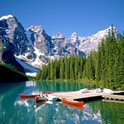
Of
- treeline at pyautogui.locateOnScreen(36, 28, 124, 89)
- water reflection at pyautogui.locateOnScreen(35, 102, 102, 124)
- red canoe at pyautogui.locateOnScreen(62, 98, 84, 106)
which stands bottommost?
water reflection at pyautogui.locateOnScreen(35, 102, 102, 124)

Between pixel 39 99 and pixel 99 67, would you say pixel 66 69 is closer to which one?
pixel 99 67

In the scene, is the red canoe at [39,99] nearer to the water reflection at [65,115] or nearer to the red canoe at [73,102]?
the water reflection at [65,115]

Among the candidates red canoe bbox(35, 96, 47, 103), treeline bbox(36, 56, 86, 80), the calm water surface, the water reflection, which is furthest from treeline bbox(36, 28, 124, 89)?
the water reflection

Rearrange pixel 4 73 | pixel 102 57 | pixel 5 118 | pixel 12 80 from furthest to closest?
1. pixel 12 80
2. pixel 4 73
3. pixel 102 57
4. pixel 5 118

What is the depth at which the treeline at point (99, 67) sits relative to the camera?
71250 mm

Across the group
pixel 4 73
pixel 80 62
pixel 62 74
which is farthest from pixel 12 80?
pixel 80 62

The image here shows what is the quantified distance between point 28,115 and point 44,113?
2881mm

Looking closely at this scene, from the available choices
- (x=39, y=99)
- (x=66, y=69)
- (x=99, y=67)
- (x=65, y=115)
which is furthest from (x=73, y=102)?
(x=66, y=69)

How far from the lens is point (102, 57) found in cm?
9669

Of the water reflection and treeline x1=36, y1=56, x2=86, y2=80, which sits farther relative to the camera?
treeline x1=36, y1=56, x2=86, y2=80

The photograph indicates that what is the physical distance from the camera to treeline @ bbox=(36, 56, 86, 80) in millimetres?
145750

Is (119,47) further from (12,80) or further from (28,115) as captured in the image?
(12,80)

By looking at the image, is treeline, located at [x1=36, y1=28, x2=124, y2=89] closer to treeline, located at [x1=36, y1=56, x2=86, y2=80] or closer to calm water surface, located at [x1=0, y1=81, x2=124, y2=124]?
treeline, located at [x1=36, y1=56, x2=86, y2=80]

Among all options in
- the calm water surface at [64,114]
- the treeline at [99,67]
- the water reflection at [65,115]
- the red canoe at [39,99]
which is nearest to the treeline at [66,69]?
the treeline at [99,67]
